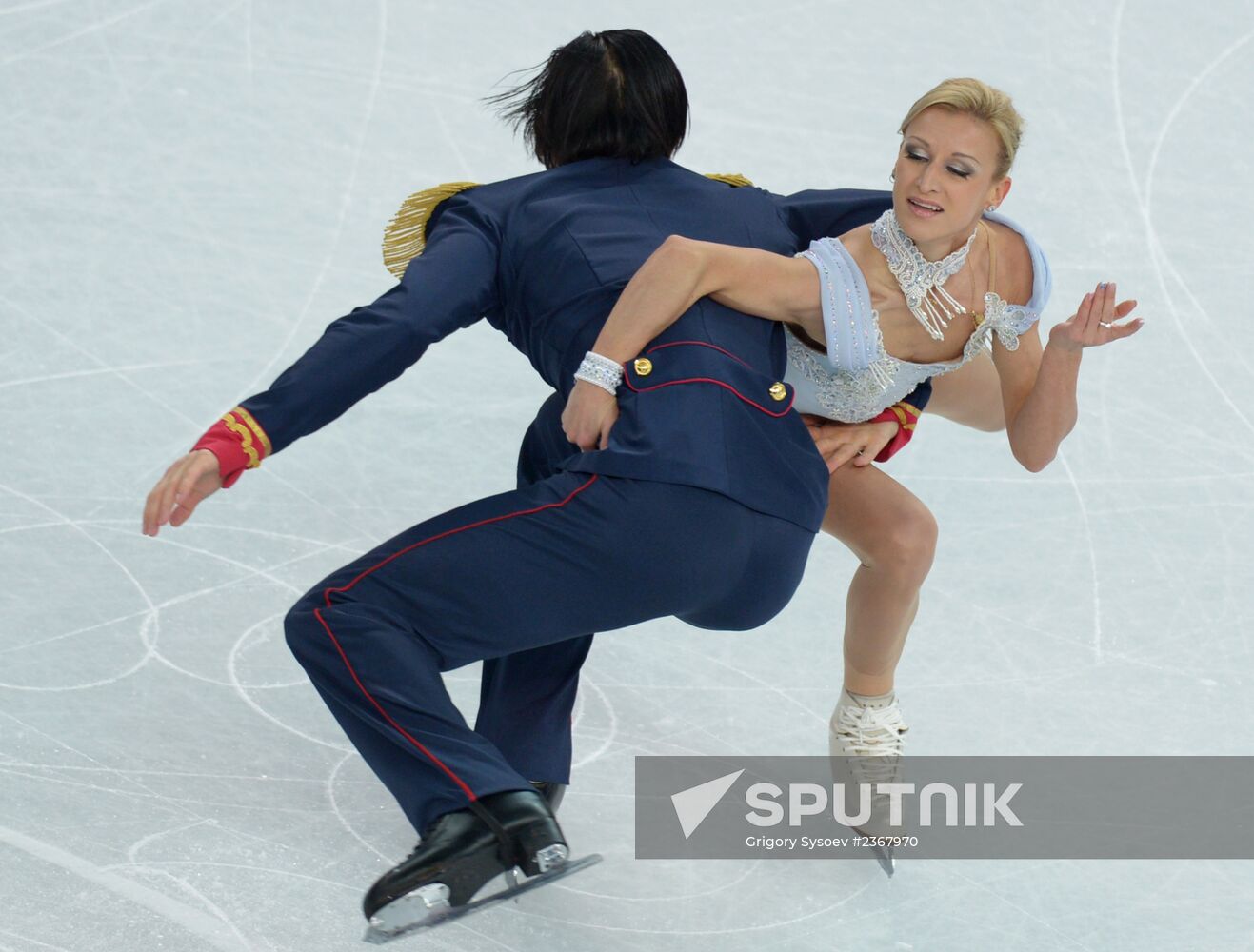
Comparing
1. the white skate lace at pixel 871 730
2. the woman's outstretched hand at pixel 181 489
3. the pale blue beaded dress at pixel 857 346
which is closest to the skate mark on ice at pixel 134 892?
the woman's outstretched hand at pixel 181 489

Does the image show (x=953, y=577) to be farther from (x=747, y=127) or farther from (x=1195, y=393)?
(x=747, y=127)

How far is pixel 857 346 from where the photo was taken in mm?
2562

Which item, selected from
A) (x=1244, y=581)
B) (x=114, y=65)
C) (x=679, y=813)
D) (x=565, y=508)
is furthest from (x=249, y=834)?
(x=114, y=65)

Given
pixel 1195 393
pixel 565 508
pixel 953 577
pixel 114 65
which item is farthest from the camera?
pixel 114 65

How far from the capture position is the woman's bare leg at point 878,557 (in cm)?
298

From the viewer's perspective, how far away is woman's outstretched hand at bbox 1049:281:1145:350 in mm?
2523

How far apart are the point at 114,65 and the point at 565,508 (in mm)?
3718

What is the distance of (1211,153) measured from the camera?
5449 mm

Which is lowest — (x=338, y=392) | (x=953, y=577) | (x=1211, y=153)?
(x=953, y=577)

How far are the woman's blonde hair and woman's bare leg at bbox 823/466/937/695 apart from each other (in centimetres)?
67

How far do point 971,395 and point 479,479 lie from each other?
1.38m

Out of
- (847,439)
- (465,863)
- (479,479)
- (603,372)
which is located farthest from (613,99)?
(479,479)

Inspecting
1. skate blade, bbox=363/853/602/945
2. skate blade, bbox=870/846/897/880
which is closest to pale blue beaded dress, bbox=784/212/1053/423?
skate blade, bbox=870/846/897/880

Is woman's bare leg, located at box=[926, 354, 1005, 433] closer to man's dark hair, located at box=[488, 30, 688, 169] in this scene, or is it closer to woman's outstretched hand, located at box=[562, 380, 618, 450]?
man's dark hair, located at box=[488, 30, 688, 169]
